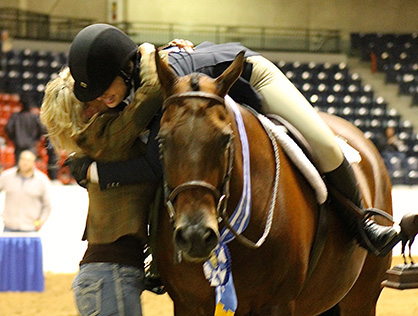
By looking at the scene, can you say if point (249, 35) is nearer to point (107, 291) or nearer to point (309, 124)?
point (309, 124)

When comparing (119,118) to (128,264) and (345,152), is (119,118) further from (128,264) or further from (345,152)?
(345,152)

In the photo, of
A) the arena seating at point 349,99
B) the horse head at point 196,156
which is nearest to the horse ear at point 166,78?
the horse head at point 196,156

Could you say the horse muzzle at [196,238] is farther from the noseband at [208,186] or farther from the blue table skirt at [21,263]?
the blue table skirt at [21,263]

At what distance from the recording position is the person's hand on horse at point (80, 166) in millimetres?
2643

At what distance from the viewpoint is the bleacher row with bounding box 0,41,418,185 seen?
14.1m

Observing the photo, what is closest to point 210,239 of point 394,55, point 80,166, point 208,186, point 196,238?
point 196,238

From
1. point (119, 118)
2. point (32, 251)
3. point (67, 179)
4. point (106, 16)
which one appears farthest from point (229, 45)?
point (106, 16)

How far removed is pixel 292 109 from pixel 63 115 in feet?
3.24

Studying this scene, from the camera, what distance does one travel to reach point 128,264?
2.66 meters

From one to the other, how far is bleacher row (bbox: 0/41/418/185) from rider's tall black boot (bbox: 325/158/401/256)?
10.3 metres

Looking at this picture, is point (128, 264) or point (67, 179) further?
point (67, 179)

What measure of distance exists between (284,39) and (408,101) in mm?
3534

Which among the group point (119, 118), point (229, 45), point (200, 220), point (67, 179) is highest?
point (229, 45)

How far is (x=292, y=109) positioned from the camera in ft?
9.98
